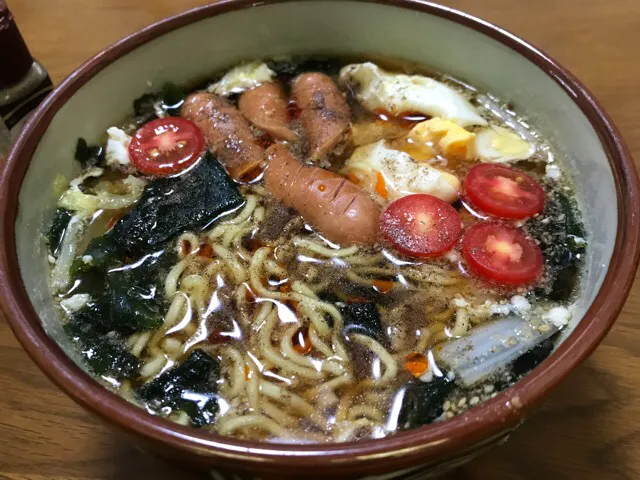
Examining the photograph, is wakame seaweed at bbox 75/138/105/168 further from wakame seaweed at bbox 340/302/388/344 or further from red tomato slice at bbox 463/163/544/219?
red tomato slice at bbox 463/163/544/219

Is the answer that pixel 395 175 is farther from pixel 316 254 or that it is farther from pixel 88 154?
pixel 88 154

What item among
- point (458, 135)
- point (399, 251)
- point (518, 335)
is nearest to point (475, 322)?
point (518, 335)

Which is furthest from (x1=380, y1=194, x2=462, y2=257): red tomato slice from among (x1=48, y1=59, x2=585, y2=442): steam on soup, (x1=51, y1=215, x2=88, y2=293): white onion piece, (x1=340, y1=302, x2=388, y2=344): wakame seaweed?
(x1=51, y1=215, x2=88, y2=293): white onion piece

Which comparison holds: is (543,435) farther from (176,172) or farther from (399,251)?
(176,172)

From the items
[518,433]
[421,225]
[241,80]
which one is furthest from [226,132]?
[518,433]

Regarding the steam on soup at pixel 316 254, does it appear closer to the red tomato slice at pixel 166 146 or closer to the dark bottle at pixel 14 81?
the red tomato slice at pixel 166 146

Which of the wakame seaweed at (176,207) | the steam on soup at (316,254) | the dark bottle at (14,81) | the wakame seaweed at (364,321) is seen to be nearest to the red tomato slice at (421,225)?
the steam on soup at (316,254)
